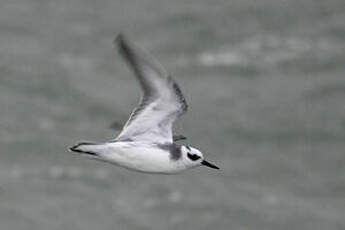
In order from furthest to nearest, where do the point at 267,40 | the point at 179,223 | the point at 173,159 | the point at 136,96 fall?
the point at 267,40, the point at 136,96, the point at 179,223, the point at 173,159

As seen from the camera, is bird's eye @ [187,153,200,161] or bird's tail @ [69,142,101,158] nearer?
bird's tail @ [69,142,101,158]

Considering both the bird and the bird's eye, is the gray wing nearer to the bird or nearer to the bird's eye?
the bird

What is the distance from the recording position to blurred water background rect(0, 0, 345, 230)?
46094 millimetres

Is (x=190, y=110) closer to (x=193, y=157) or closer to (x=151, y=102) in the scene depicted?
(x=151, y=102)

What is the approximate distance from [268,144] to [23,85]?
36.5 ft

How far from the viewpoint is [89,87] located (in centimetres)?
5250

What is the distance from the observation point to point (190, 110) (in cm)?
5103

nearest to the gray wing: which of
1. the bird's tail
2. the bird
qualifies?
the bird

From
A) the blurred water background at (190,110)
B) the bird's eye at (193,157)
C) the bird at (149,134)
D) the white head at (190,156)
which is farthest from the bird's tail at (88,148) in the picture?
the blurred water background at (190,110)

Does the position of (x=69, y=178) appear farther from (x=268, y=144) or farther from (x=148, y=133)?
(x=148, y=133)

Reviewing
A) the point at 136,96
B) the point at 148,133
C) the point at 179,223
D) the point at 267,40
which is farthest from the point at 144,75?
the point at 267,40

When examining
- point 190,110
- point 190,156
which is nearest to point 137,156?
point 190,156

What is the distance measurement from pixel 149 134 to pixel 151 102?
0.82 meters

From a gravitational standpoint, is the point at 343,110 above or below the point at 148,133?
above
